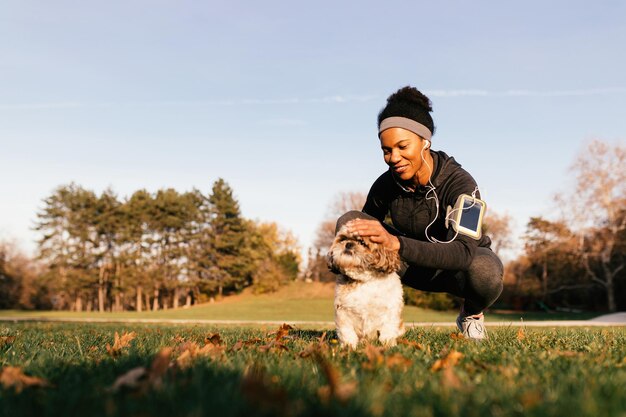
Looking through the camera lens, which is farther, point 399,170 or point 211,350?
point 399,170

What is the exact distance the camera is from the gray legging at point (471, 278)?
18.1ft

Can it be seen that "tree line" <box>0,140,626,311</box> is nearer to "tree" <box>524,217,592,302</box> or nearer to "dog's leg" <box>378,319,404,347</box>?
"tree" <box>524,217,592,302</box>

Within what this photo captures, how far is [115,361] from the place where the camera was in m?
3.46

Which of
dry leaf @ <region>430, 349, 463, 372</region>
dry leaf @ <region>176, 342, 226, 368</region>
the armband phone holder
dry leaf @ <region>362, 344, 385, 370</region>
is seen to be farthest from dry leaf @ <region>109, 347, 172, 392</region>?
the armband phone holder

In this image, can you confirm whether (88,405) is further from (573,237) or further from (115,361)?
(573,237)

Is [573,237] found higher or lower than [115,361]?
higher

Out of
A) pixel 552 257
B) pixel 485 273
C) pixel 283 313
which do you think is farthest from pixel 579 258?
pixel 485 273

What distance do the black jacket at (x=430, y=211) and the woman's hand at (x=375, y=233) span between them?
13 centimetres

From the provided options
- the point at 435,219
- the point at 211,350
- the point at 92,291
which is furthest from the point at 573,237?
the point at 92,291

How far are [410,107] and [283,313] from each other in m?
38.6

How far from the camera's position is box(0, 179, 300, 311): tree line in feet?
208

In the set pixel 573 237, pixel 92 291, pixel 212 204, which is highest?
pixel 212 204

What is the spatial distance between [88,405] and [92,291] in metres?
71.2

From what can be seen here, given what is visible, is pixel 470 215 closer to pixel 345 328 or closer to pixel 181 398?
pixel 345 328
